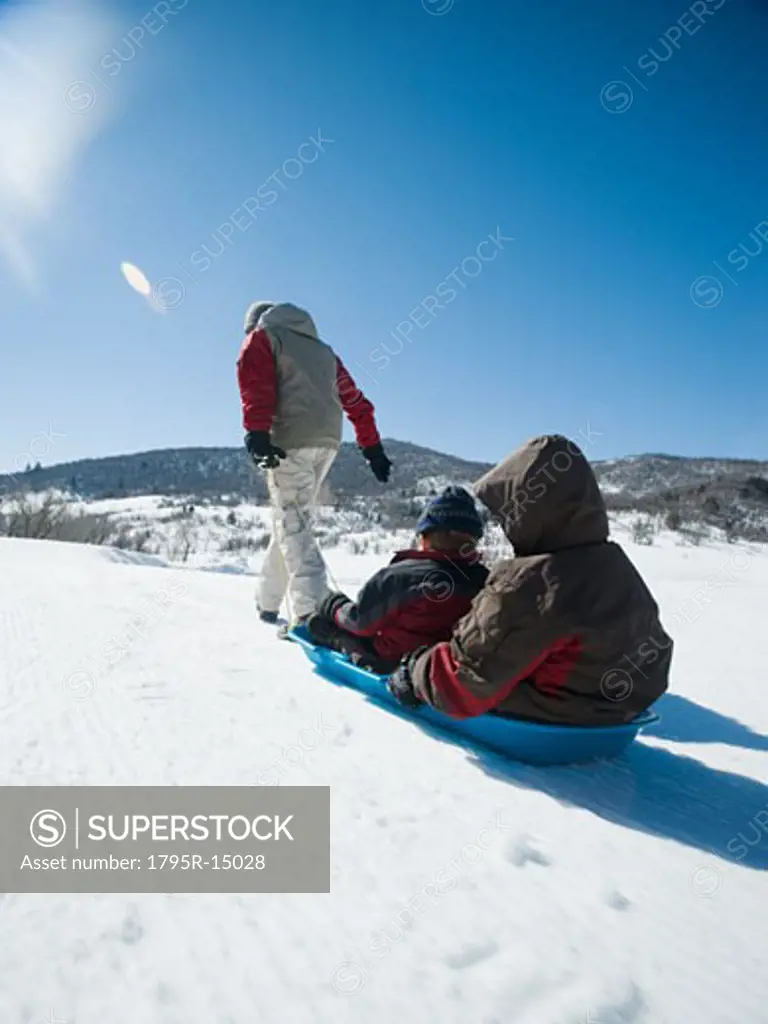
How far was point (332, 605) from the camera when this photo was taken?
8.29 ft

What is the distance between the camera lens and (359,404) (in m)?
3.74

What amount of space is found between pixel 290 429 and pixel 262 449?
31 cm

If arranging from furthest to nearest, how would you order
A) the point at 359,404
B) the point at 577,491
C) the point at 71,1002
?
the point at 359,404 → the point at 577,491 → the point at 71,1002

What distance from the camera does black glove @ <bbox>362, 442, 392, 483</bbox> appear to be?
3748mm

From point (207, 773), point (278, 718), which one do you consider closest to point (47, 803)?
point (207, 773)

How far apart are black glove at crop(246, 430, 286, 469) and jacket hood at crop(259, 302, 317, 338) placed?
68 cm

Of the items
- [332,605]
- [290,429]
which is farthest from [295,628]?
[290,429]

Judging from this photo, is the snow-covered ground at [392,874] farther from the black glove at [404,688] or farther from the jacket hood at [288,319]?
the jacket hood at [288,319]

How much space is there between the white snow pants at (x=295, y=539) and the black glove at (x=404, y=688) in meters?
1.23

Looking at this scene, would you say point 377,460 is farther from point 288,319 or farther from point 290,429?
point 288,319

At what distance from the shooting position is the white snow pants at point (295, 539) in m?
3.14

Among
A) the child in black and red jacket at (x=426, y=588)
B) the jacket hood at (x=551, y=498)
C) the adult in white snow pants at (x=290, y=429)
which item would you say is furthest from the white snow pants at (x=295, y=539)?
the jacket hood at (x=551, y=498)

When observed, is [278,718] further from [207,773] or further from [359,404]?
[359,404]

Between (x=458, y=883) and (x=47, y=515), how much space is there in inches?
439
